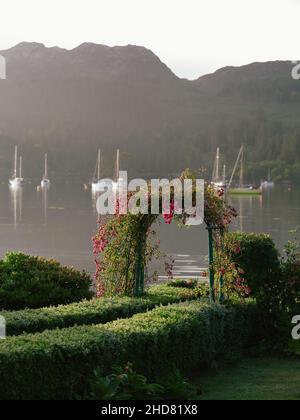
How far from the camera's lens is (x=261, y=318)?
13.4 meters

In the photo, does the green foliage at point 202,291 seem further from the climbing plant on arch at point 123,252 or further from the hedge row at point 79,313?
the climbing plant on arch at point 123,252

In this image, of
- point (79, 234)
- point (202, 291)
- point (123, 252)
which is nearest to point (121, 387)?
point (202, 291)

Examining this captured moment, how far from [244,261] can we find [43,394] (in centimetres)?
672

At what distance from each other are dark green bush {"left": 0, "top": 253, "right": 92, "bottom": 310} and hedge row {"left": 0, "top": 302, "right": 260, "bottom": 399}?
2.87 metres

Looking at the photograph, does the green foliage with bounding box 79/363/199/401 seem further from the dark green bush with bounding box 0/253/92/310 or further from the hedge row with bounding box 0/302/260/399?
the dark green bush with bounding box 0/253/92/310

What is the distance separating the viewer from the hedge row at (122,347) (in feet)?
26.0

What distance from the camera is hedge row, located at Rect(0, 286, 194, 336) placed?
10.4m

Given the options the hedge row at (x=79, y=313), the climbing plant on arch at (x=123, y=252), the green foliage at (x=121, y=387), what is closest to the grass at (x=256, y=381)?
the green foliage at (x=121, y=387)

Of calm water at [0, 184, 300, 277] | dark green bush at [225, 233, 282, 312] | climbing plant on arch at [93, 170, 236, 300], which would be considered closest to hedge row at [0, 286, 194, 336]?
climbing plant on arch at [93, 170, 236, 300]

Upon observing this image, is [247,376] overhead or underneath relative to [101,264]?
underneath

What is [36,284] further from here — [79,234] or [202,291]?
[79,234]

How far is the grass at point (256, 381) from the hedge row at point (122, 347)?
0.36 meters
